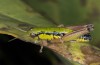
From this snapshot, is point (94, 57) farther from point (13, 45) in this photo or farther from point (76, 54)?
point (13, 45)

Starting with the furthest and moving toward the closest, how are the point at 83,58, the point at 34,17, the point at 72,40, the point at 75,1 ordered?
the point at 75,1, the point at 34,17, the point at 72,40, the point at 83,58

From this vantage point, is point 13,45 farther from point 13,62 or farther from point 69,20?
point 69,20

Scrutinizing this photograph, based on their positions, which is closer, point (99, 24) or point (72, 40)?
point (72, 40)

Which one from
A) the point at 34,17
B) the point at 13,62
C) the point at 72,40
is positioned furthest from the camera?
the point at 13,62

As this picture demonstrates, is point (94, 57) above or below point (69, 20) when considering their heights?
below

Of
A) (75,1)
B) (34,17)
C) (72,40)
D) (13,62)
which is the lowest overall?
(13,62)

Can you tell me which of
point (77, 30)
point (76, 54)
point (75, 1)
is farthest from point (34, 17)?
point (75, 1)
